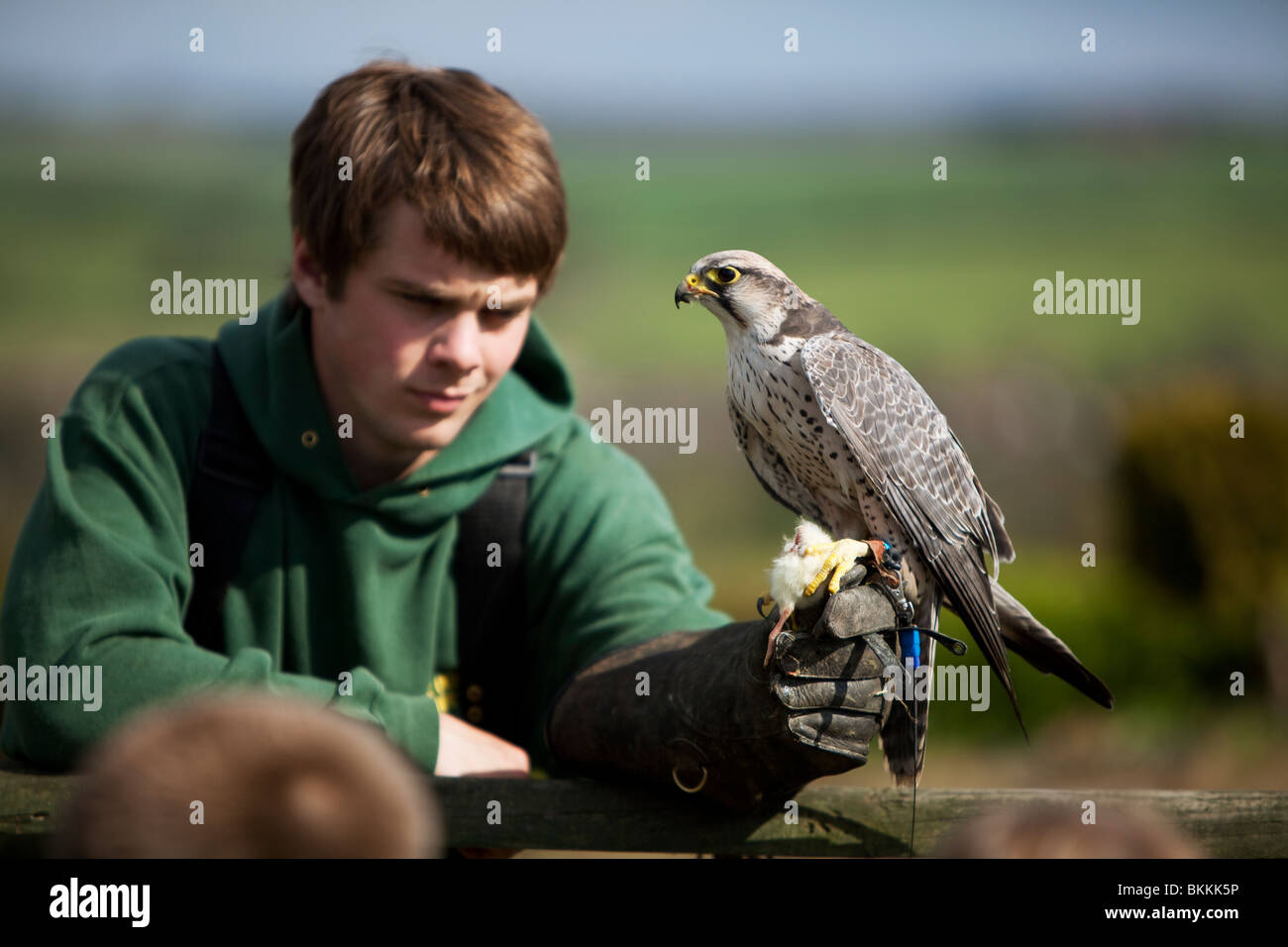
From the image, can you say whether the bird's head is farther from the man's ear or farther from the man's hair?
the man's ear

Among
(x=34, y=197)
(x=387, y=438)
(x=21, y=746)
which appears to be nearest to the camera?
(x=21, y=746)

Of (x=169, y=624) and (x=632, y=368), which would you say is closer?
(x=169, y=624)

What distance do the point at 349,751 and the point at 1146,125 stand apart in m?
26.6

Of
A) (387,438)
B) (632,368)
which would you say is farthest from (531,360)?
(632,368)

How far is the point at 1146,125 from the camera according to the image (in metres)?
23.1

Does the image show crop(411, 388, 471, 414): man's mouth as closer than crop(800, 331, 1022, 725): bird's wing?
No

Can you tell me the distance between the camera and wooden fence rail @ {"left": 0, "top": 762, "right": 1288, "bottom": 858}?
6.17 ft

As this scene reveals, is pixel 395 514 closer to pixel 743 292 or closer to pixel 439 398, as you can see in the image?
pixel 439 398

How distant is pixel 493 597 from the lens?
272 centimetres

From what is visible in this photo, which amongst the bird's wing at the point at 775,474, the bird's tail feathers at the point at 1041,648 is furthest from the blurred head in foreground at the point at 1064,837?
the bird's wing at the point at 775,474

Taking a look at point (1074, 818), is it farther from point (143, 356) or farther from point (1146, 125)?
point (1146, 125)

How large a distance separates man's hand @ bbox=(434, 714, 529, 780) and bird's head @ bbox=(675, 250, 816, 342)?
1.15 metres

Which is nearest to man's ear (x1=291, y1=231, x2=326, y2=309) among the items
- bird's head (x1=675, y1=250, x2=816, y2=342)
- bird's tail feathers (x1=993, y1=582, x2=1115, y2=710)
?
bird's head (x1=675, y1=250, x2=816, y2=342)

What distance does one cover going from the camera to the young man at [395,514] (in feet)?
6.88
